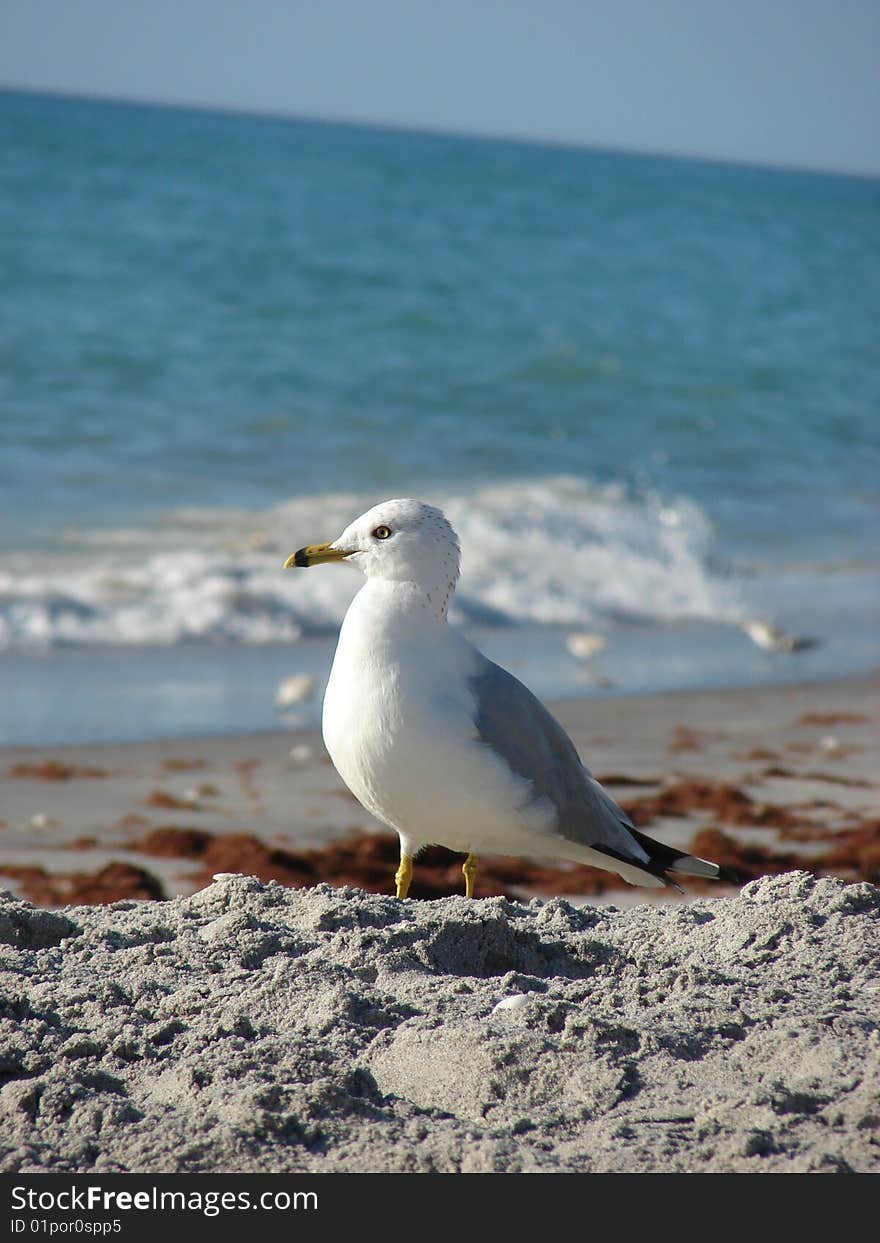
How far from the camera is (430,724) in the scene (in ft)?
11.2

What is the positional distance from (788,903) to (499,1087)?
121cm

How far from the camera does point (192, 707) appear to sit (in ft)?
24.0

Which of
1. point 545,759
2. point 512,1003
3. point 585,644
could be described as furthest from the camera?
point 585,644

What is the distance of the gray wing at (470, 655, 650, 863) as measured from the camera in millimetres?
3566

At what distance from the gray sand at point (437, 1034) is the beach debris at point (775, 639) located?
226 inches

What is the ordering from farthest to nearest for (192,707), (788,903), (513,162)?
(513,162), (192,707), (788,903)

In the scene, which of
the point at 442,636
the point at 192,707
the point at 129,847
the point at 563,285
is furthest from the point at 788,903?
the point at 563,285

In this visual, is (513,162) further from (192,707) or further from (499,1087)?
(499,1087)

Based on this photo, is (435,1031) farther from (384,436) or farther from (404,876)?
(384,436)

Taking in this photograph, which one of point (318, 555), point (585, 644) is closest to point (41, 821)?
point (318, 555)

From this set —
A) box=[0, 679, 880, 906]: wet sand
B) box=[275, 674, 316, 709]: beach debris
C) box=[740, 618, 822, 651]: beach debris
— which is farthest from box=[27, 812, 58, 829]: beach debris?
box=[740, 618, 822, 651]: beach debris

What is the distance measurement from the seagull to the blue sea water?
3.49 metres

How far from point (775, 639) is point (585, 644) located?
4.28 ft
